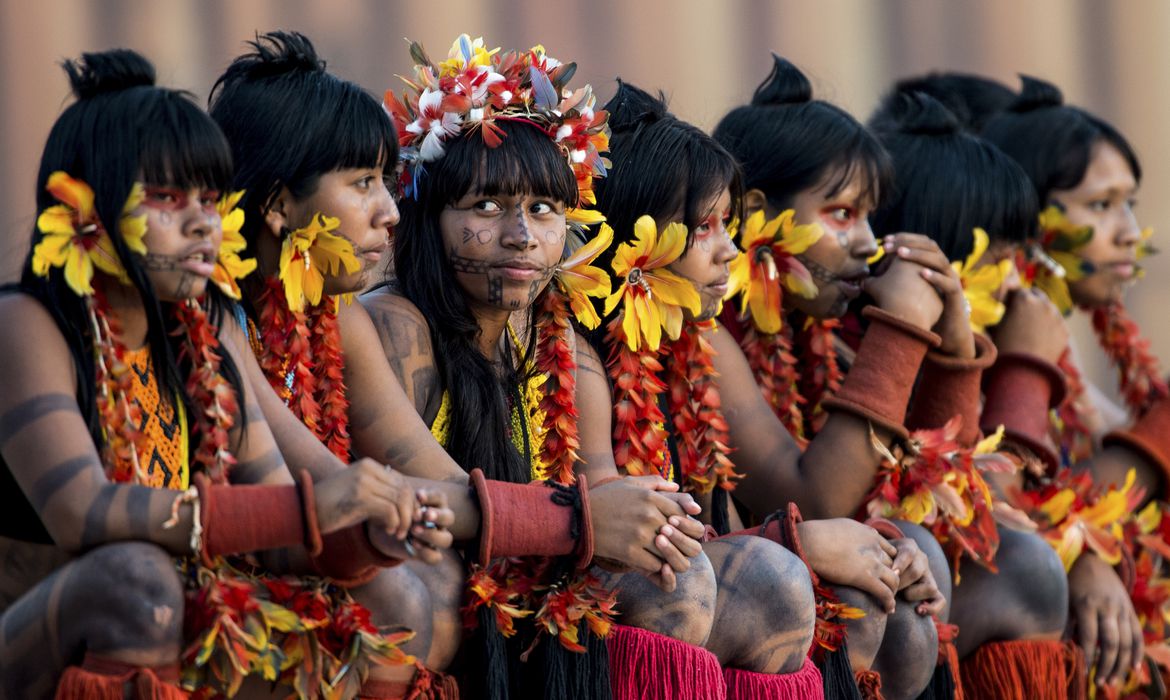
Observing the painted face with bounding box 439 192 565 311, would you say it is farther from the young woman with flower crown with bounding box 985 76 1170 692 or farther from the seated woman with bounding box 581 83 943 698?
the young woman with flower crown with bounding box 985 76 1170 692

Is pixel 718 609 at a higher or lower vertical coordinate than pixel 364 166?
lower

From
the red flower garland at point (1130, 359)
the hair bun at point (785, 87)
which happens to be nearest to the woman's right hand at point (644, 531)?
the hair bun at point (785, 87)

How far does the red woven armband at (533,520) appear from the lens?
2.84m

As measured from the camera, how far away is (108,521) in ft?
8.23

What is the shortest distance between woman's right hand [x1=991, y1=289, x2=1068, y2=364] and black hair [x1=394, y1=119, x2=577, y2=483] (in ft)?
4.96

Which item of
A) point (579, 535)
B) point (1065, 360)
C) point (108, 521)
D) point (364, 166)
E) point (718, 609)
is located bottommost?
point (1065, 360)

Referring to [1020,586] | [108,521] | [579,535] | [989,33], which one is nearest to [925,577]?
[1020,586]

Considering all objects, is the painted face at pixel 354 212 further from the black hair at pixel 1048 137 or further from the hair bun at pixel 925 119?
the black hair at pixel 1048 137

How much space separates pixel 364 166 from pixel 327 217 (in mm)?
122

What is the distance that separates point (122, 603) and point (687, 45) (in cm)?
403

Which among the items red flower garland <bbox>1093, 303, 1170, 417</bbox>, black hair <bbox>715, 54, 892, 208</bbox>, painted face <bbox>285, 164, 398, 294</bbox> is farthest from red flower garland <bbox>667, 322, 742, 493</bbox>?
red flower garland <bbox>1093, 303, 1170, 417</bbox>

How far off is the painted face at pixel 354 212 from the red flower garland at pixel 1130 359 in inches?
102

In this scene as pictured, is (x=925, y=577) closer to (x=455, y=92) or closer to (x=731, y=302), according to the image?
(x=731, y=302)

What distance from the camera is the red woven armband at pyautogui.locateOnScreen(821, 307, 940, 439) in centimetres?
362
